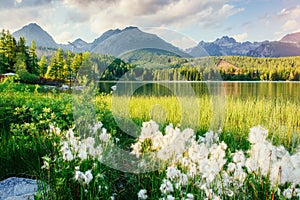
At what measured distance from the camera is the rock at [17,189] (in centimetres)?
266

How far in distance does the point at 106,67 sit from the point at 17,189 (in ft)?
8.31

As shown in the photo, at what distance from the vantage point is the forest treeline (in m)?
4.70

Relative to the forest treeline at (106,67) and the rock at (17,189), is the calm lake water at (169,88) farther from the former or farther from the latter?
the rock at (17,189)

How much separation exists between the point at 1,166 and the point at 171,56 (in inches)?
115

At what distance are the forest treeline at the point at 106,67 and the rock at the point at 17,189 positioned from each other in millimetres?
2193

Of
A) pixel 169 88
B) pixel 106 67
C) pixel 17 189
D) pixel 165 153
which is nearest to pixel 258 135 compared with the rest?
pixel 165 153

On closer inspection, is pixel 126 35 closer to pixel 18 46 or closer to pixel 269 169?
pixel 269 169

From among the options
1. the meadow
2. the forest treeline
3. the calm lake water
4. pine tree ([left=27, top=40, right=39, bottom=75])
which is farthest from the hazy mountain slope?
pine tree ([left=27, top=40, right=39, bottom=75])

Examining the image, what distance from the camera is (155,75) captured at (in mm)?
6230

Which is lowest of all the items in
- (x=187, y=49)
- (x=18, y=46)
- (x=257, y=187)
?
(x=257, y=187)

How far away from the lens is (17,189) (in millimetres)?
2766

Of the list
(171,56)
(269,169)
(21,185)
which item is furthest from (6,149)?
(269,169)

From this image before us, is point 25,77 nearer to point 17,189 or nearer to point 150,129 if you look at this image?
point 17,189

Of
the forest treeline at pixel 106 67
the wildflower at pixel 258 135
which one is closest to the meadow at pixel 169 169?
the wildflower at pixel 258 135
